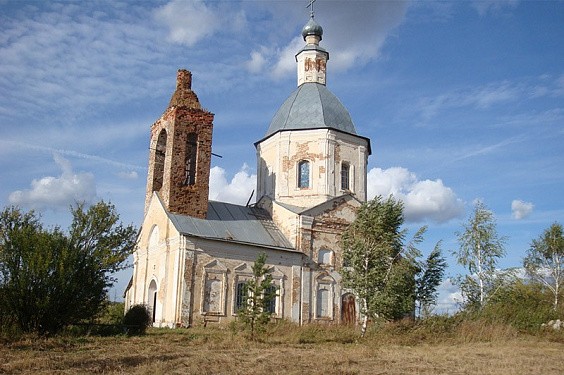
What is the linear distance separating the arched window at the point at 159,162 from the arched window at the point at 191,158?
4.57ft

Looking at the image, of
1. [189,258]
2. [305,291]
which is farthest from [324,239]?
[189,258]

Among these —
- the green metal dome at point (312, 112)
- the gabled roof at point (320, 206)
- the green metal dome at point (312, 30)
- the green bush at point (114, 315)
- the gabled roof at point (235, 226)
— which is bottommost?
the green bush at point (114, 315)

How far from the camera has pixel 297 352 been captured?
13031mm

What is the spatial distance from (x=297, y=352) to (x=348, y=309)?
409 inches

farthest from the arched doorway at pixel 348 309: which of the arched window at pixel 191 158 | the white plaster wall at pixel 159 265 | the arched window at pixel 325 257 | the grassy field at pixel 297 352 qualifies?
the arched window at pixel 191 158

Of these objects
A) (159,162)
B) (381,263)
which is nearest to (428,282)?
(381,263)

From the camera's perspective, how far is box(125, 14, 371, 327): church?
20.1 meters

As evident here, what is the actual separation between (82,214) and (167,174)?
4.51 m

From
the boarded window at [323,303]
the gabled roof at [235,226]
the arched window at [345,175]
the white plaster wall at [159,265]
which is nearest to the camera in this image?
the white plaster wall at [159,265]

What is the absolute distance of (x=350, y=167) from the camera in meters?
25.4

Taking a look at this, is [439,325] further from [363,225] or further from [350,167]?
[350,167]

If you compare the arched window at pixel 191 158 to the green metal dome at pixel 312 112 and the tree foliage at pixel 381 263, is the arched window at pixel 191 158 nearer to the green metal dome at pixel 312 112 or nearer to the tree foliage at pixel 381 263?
the green metal dome at pixel 312 112

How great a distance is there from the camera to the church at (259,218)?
65.9 ft

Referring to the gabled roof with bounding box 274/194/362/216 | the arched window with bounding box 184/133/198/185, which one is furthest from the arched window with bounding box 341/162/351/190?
the arched window with bounding box 184/133/198/185
